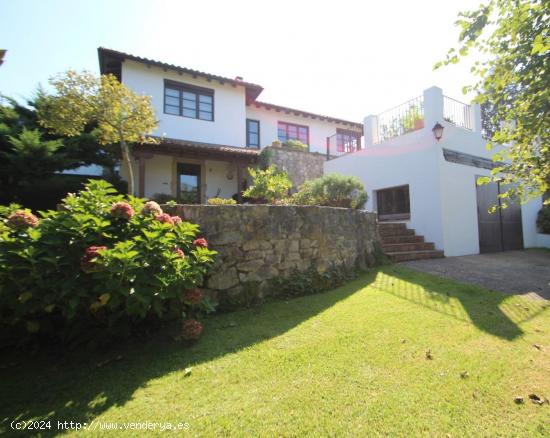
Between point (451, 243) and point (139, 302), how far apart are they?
8815 mm

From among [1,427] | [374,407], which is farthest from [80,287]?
[374,407]

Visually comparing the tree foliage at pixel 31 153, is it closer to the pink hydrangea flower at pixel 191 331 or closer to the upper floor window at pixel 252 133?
the upper floor window at pixel 252 133

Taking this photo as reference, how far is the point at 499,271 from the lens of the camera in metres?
6.77

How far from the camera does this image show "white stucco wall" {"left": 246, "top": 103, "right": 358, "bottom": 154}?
14.7m

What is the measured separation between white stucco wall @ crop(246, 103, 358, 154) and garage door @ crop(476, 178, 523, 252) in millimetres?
8853

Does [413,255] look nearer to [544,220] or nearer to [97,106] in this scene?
[544,220]

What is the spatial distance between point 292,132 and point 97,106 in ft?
35.6

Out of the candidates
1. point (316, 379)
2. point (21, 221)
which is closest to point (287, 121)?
point (21, 221)

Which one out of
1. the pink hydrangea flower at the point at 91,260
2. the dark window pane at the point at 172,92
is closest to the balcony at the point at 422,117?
the dark window pane at the point at 172,92

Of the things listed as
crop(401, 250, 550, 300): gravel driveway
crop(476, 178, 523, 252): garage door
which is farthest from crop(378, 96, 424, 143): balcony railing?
crop(401, 250, 550, 300): gravel driveway

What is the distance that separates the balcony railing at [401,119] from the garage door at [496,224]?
3.14 m

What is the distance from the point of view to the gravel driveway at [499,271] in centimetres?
556

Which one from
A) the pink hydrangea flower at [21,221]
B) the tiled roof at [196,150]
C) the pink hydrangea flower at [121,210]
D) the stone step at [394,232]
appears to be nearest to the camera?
the pink hydrangea flower at [21,221]

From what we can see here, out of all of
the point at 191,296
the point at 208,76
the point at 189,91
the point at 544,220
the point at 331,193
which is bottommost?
the point at 191,296
